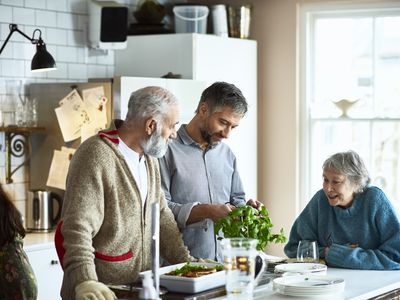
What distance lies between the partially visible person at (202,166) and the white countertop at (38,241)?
1.16m

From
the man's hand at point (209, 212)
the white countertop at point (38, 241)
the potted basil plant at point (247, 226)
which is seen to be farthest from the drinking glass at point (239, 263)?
the white countertop at point (38, 241)

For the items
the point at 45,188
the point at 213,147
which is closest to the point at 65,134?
the point at 45,188

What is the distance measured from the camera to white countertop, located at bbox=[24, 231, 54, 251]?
4871 millimetres

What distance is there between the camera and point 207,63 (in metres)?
6.11

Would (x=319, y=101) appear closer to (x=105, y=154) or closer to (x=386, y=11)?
(x=386, y=11)

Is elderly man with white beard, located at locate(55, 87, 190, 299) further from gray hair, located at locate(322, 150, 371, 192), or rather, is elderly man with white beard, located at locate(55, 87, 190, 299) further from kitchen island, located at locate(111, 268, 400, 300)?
gray hair, located at locate(322, 150, 371, 192)

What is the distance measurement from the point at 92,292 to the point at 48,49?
3.02 metres

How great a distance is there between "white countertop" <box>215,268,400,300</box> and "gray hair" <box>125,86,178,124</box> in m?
0.78

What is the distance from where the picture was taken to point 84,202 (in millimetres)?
3252

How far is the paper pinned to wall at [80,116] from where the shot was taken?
5418 millimetres

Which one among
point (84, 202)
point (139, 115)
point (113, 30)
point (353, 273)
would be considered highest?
point (113, 30)

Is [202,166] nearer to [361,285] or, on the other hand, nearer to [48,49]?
[361,285]

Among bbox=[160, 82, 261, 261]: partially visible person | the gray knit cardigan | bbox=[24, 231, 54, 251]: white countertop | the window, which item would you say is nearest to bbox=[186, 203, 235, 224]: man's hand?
bbox=[160, 82, 261, 261]: partially visible person

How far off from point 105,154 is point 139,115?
0.75 feet
